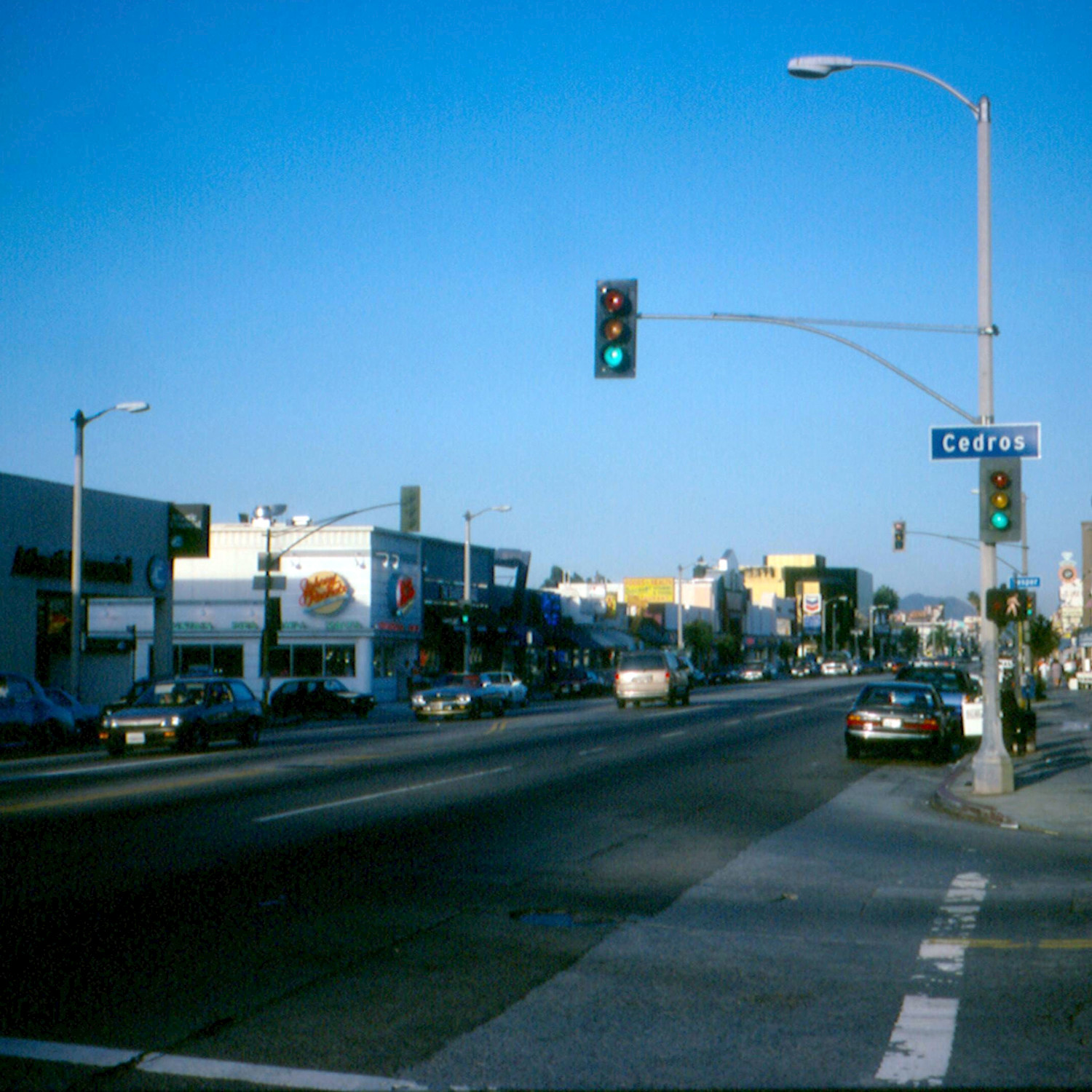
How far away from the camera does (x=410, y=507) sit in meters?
33.6

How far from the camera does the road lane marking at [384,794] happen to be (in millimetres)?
15617

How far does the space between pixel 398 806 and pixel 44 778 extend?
Result: 24.6 ft

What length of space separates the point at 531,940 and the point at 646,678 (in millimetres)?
39324

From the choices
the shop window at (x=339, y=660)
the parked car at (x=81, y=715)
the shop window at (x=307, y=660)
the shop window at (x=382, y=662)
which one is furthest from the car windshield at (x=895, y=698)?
the shop window at (x=307, y=660)

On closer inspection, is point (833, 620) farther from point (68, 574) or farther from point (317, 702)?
point (68, 574)

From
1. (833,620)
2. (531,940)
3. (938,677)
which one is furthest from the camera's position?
(833,620)

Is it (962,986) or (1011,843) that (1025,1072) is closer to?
(962,986)

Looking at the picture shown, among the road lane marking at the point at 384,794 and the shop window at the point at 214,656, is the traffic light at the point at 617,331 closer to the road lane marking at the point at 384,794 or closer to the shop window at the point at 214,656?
the road lane marking at the point at 384,794

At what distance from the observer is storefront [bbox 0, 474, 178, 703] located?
3850cm

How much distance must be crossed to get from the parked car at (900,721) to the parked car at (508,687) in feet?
74.9

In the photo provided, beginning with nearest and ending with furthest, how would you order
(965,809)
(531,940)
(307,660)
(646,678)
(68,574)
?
(531,940) < (965,809) < (68,574) < (646,678) < (307,660)

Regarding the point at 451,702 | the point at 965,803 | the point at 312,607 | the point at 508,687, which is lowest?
the point at 451,702

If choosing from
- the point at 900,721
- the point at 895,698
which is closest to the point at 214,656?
the point at 895,698

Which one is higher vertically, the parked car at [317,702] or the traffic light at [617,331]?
the traffic light at [617,331]
